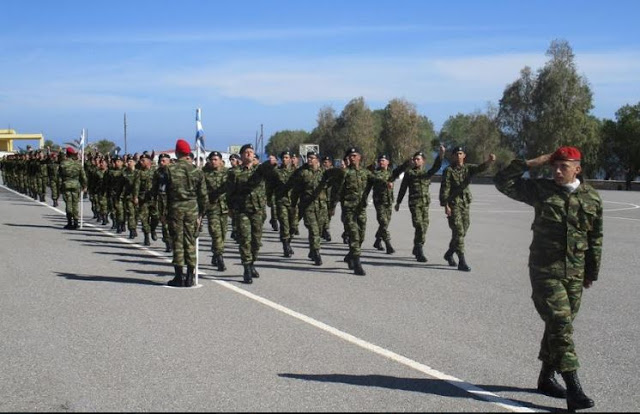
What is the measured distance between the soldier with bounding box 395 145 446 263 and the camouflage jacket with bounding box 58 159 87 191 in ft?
31.2

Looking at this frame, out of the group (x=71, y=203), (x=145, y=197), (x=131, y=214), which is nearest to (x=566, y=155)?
(x=145, y=197)

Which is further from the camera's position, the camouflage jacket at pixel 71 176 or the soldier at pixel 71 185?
the camouflage jacket at pixel 71 176

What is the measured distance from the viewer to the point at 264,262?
43.3 feet

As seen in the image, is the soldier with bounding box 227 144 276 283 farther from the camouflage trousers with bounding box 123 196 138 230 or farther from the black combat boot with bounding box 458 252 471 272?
the camouflage trousers with bounding box 123 196 138 230

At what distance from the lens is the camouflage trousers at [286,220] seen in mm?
14602

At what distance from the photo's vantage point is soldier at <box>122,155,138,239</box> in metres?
17.3

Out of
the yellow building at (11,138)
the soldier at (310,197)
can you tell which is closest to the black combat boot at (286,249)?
the soldier at (310,197)

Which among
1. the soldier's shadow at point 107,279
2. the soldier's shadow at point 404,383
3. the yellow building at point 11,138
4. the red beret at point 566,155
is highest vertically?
the yellow building at point 11,138

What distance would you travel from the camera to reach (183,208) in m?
10.7

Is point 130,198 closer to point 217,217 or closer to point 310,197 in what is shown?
point 217,217

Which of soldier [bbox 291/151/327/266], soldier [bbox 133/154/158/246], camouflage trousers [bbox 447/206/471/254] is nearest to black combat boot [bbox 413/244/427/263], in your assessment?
camouflage trousers [bbox 447/206/471/254]

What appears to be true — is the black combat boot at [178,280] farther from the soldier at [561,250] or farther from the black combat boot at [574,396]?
the black combat boot at [574,396]

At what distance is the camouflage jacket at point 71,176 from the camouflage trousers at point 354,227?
384 inches

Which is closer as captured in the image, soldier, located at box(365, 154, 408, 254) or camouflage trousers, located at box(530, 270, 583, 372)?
camouflage trousers, located at box(530, 270, 583, 372)
